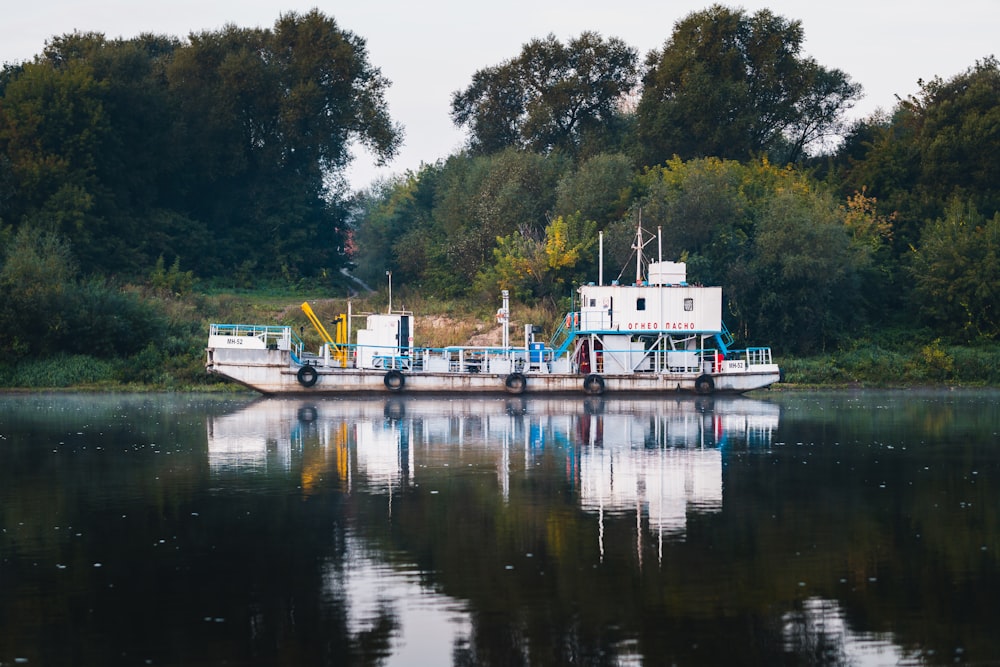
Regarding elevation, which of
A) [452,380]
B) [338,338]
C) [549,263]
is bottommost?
[452,380]

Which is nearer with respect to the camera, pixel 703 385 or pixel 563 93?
pixel 703 385

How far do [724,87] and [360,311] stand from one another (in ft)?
81.8

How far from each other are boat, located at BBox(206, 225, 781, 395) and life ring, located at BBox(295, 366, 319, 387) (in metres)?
0.04

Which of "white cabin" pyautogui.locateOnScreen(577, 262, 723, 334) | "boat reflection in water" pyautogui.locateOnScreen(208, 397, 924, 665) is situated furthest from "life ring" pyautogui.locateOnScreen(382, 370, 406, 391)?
"boat reflection in water" pyautogui.locateOnScreen(208, 397, 924, 665)

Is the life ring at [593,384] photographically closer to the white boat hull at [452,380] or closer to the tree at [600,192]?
the white boat hull at [452,380]

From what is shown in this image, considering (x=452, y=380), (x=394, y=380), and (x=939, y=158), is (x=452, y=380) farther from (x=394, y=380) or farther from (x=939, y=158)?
(x=939, y=158)

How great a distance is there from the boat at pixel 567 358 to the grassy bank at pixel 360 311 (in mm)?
5860

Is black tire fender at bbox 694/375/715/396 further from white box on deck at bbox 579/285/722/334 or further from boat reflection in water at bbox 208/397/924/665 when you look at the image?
boat reflection in water at bbox 208/397/924/665

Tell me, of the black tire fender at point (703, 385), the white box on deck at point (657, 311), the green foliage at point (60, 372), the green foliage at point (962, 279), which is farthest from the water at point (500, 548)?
the green foliage at point (962, 279)

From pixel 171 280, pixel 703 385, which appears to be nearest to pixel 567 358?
pixel 703 385

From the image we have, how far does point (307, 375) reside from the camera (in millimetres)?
52750

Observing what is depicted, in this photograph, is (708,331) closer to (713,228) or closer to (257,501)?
(713,228)

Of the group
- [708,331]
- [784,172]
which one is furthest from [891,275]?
[708,331]

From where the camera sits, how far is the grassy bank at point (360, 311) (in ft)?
188
